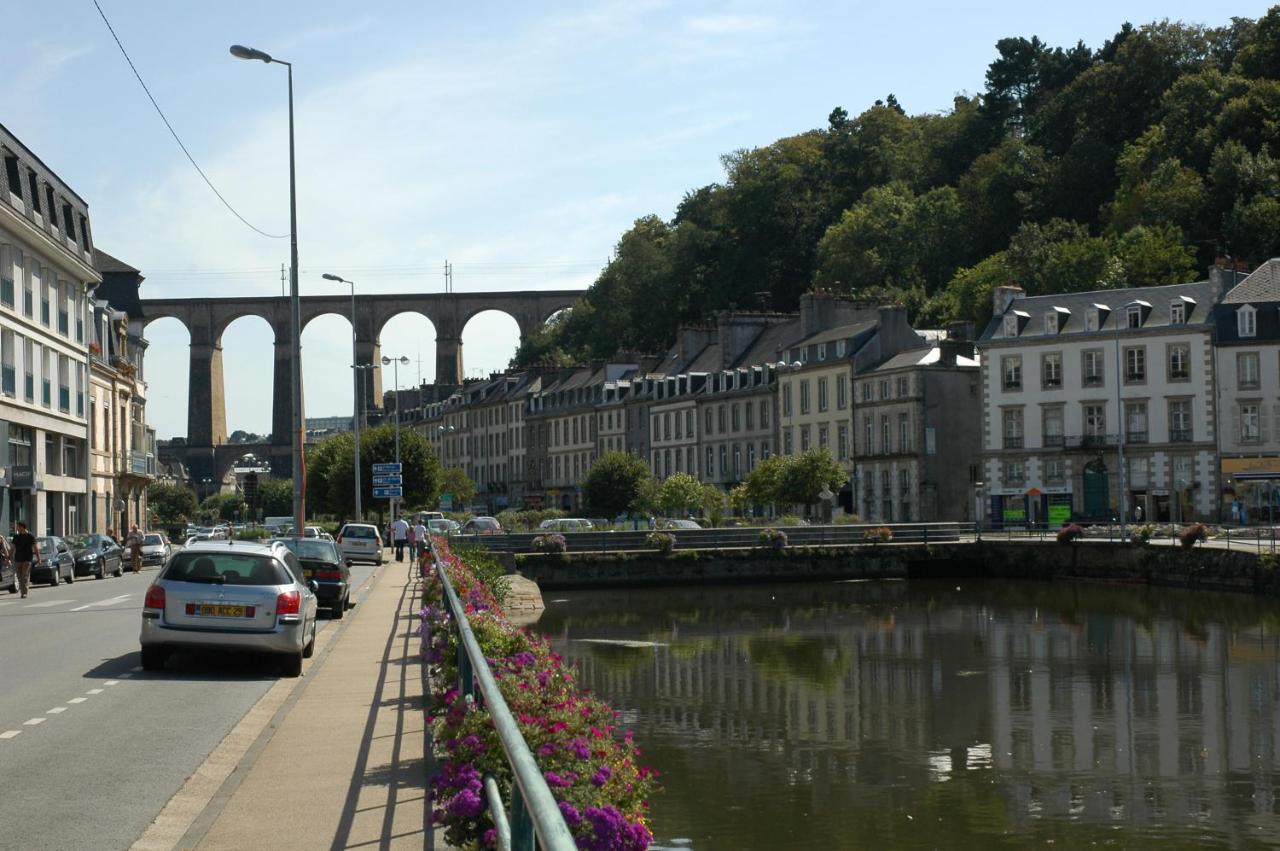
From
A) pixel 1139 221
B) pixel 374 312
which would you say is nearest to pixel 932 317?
pixel 1139 221

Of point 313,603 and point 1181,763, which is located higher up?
point 313,603

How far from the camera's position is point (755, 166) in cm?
10925

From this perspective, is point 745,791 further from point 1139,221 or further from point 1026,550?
point 1139,221

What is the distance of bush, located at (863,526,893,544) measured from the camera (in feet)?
169

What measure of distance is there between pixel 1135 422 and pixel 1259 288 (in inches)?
255

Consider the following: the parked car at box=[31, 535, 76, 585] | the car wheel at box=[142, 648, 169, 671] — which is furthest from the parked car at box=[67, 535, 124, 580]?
the car wheel at box=[142, 648, 169, 671]

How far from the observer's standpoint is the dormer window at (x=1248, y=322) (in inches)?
2272

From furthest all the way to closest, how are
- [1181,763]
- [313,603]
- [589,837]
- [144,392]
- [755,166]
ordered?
[755,166], [144,392], [313,603], [1181,763], [589,837]

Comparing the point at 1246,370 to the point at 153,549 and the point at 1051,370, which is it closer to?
the point at 1051,370

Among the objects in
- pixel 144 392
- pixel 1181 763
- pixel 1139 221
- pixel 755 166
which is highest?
pixel 755 166

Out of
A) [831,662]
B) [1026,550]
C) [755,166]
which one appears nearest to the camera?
[831,662]

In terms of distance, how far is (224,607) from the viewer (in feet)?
51.2

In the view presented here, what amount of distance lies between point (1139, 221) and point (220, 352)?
72637 mm

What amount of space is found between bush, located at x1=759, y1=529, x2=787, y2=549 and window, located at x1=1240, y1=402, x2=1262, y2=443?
62.4 ft
